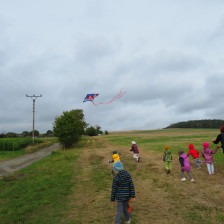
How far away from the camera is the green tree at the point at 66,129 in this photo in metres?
36.7

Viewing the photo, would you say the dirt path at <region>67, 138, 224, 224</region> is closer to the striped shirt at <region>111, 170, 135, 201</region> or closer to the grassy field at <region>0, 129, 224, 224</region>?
the grassy field at <region>0, 129, 224, 224</region>

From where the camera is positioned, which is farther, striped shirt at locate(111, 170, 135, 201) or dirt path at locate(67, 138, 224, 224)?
dirt path at locate(67, 138, 224, 224)

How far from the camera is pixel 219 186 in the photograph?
7.61 meters

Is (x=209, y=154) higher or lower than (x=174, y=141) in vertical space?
higher

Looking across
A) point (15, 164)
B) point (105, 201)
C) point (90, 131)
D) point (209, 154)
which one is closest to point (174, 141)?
point (209, 154)

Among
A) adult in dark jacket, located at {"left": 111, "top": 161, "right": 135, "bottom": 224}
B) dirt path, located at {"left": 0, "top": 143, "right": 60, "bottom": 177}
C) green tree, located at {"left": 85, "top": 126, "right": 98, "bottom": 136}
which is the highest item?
green tree, located at {"left": 85, "top": 126, "right": 98, "bottom": 136}

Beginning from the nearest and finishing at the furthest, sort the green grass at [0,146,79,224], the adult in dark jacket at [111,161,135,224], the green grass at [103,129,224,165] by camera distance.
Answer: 1. the adult in dark jacket at [111,161,135,224]
2. the green grass at [0,146,79,224]
3. the green grass at [103,129,224,165]

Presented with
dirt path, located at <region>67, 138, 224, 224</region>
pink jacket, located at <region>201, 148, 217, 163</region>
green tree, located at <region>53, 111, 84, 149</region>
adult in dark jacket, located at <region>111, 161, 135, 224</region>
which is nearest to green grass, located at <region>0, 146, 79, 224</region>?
dirt path, located at <region>67, 138, 224, 224</region>

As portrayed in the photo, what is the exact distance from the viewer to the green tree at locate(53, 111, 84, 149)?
3669 centimetres

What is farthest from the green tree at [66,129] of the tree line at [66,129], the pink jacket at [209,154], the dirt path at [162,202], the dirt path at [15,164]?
the pink jacket at [209,154]

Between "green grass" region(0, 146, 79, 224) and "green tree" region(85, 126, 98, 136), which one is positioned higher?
"green tree" region(85, 126, 98, 136)

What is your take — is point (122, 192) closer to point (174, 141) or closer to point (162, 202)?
point (162, 202)

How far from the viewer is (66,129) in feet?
120

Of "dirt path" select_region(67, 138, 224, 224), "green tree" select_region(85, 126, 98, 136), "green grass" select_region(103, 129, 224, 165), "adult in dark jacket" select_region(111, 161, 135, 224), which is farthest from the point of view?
"green tree" select_region(85, 126, 98, 136)
